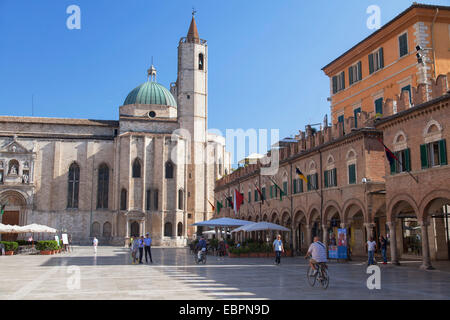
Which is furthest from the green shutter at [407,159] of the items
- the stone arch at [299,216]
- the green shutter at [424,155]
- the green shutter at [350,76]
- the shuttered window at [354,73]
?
the stone arch at [299,216]

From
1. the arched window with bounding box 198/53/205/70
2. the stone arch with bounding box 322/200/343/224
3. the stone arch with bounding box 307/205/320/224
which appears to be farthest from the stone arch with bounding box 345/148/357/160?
the arched window with bounding box 198/53/205/70

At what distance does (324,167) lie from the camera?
95.4 ft

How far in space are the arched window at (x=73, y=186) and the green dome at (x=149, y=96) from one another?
12.6m

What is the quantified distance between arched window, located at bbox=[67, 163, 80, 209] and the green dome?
12594mm

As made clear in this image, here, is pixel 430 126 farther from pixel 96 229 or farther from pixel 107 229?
pixel 96 229

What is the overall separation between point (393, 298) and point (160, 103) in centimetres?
6011

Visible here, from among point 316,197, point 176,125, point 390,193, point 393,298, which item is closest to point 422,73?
point 390,193

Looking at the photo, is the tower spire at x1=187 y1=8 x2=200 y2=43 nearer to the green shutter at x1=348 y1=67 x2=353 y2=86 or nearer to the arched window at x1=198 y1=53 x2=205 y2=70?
the arched window at x1=198 y1=53 x2=205 y2=70

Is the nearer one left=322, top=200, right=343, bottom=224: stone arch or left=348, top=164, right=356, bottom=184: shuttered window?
left=348, top=164, right=356, bottom=184: shuttered window

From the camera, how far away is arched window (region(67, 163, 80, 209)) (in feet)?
209

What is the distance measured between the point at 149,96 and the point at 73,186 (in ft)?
56.6

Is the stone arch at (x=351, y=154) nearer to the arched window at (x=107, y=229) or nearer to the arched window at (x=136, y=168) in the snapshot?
the arched window at (x=136, y=168)

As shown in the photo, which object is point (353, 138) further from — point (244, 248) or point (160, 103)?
point (160, 103)

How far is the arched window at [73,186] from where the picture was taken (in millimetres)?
63844
